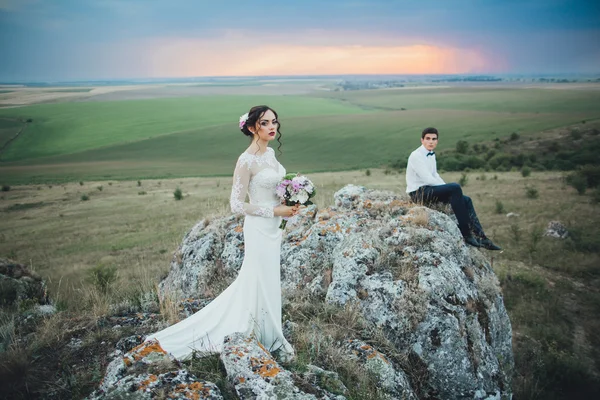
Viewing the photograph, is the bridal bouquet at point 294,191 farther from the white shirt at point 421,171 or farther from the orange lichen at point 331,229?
the white shirt at point 421,171

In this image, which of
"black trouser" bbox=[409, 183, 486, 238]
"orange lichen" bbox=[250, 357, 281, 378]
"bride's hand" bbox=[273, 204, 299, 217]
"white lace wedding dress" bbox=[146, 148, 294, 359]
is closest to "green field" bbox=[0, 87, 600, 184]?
"black trouser" bbox=[409, 183, 486, 238]

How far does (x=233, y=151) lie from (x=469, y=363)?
68840 millimetres

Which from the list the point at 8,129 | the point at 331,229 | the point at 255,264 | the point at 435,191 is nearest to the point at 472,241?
the point at 435,191

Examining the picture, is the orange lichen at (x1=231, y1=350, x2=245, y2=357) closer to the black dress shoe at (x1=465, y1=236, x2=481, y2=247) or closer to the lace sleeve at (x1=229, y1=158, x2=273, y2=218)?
the lace sleeve at (x1=229, y1=158, x2=273, y2=218)

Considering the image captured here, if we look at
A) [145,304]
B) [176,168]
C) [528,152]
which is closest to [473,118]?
[528,152]

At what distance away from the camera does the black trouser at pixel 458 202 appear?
8.02m

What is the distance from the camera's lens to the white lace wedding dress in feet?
14.9

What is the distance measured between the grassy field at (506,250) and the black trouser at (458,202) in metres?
3.16

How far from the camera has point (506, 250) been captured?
41.6 feet

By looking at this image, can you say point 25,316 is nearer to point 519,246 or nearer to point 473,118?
point 519,246

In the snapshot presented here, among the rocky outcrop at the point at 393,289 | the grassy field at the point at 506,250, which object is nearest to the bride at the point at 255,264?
the rocky outcrop at the point at 393,289

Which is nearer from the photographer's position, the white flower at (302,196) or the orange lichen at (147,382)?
the orange lichen at (147,382)

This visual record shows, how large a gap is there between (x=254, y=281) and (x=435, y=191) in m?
5.58

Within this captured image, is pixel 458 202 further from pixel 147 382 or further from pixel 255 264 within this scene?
pixel 147 382
